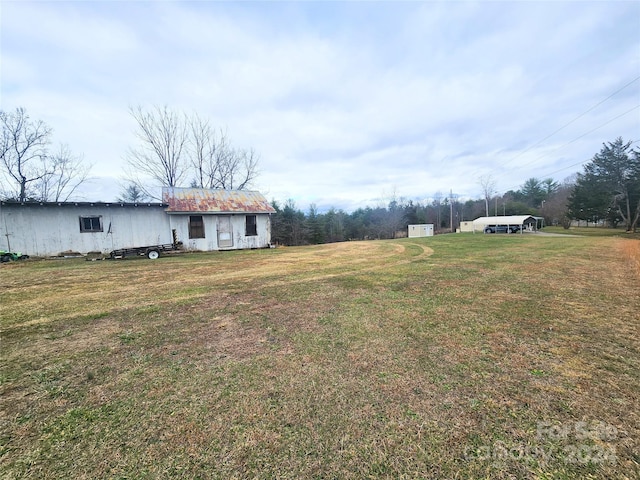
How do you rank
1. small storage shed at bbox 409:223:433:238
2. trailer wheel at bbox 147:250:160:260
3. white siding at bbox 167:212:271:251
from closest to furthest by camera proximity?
1. trailer wheel at bbox 147:250:160:260
2. white siding at bbox 167:212:271:251
3. small storage shed at bbox 409:223:433:238

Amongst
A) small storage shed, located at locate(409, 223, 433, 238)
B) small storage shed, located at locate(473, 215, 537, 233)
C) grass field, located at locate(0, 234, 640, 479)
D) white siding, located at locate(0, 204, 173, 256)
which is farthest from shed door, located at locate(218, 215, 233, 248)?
small storage shed, located at locate(473, 215, 537, 233)

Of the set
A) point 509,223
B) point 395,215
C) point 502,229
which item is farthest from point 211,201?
point 395,215

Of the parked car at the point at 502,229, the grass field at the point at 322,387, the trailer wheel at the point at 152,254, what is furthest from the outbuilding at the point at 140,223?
the parked car at the point at 502,229

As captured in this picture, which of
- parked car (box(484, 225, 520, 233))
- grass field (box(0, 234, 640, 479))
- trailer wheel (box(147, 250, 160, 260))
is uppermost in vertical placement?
trailer wheel (box(147, 250, 160, 260))

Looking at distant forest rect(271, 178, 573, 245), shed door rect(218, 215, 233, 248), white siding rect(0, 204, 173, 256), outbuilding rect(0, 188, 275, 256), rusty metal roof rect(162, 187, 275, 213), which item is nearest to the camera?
white siding rect(0, 204, 173, 256)

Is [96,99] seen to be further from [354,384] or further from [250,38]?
[354,384]

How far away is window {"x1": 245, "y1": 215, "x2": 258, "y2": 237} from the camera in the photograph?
616 inches

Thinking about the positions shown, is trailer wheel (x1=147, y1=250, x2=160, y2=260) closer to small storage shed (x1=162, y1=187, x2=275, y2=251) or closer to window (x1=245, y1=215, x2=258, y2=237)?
small storage shed (x1=162, y1=187, x2=275, y2=251)

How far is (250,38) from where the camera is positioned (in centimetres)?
1201

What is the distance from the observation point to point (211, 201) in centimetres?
1505

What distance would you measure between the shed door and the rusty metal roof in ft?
1.81

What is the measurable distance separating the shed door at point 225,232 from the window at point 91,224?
5.50 m

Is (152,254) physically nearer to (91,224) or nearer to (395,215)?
(91,224)

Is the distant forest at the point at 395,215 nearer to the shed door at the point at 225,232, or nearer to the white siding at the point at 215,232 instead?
the white siding at the point at 215,232
